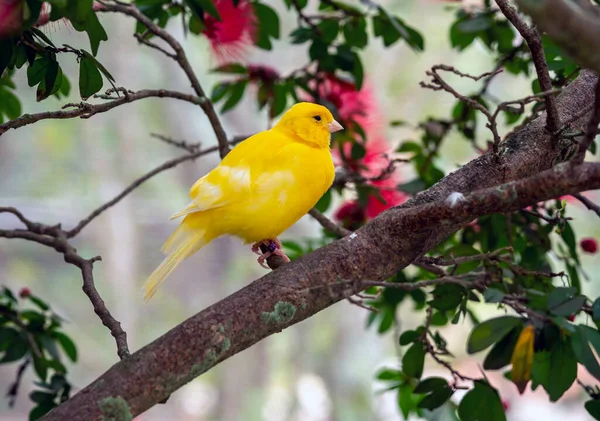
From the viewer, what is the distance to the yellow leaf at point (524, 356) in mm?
846

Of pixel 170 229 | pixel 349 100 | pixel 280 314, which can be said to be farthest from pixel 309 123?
pixel 170 229

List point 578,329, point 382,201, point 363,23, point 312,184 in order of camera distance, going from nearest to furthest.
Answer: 1. point 578,329
2. point 312,184
3. point 382,201
4. point 363,23

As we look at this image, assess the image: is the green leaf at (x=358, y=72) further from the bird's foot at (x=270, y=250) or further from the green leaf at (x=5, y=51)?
the green leaf at (x=5, y=51)

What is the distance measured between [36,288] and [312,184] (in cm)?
352

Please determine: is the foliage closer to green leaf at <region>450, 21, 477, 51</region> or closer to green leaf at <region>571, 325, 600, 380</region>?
green leaf at <region>571, 325, 600, 380</region>

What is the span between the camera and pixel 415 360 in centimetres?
133

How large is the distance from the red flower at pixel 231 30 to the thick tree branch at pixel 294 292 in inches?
32.5

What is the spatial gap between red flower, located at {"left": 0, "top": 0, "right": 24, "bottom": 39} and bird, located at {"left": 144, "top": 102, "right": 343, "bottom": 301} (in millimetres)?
446

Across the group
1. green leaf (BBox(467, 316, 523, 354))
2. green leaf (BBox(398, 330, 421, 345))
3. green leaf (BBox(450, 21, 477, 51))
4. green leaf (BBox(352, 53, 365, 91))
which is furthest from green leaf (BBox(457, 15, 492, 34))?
green leaf (BBox(467, 316, 523, 354))

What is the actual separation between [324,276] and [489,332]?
0.78 ft

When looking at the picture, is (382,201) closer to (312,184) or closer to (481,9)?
(312,184)

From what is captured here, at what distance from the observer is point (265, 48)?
1.81 metres

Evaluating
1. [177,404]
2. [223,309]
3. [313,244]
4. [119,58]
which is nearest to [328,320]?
[177,404]

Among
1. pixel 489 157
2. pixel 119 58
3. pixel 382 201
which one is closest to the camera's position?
pixel 489 157
